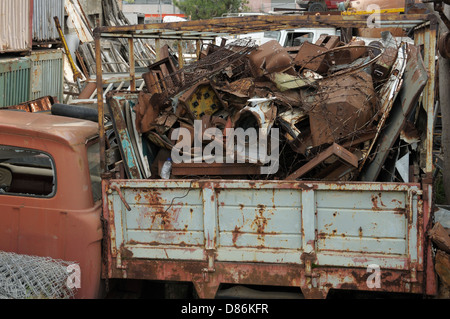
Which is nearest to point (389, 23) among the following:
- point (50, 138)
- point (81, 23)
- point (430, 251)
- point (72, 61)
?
point (430, 251)

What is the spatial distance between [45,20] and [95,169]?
8.81m

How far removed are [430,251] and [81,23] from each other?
14989 millimetres

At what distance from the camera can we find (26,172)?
415 centimetres

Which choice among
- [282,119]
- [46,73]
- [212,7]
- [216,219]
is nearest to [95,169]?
[216,219]

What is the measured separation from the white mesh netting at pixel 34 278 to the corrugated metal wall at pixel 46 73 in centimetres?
636

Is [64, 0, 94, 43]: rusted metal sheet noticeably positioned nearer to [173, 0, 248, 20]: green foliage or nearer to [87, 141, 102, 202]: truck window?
[87, 141, 102, 202]: truck window

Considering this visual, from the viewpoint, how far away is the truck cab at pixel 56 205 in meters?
3.86

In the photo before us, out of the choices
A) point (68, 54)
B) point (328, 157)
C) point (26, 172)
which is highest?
point (68, 54)

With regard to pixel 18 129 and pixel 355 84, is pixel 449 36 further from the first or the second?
pixel 18 129

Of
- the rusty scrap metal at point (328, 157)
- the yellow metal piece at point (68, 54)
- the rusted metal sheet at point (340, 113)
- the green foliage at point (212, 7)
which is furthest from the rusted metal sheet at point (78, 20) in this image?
the green foliage at point (212, 7)

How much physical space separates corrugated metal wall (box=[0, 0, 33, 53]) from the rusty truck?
554 centimetres

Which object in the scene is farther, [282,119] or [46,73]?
[46,73]

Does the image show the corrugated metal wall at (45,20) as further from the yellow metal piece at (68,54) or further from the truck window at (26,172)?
the truck window at (26,172)

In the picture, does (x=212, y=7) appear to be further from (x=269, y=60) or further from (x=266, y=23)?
(x=266, y=23)
